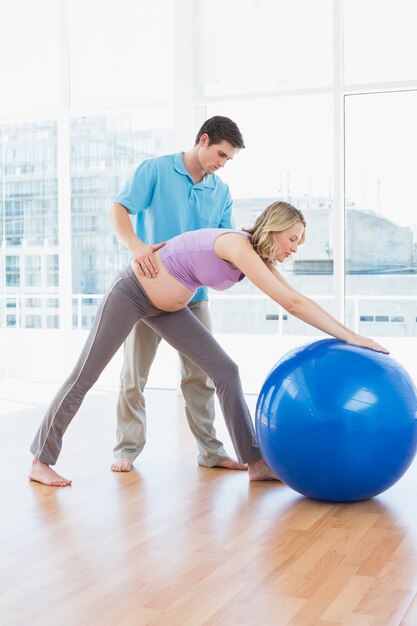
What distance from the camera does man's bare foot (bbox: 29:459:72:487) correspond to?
11.0 feet

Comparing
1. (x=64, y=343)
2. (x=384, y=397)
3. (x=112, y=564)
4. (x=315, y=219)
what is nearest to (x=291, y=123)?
(x=315, y=219)

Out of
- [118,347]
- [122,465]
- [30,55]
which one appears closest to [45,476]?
[122,465]

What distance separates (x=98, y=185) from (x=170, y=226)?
10.1 feet

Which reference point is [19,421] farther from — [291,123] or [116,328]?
[291,123]

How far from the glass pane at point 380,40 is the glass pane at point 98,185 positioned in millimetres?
1609

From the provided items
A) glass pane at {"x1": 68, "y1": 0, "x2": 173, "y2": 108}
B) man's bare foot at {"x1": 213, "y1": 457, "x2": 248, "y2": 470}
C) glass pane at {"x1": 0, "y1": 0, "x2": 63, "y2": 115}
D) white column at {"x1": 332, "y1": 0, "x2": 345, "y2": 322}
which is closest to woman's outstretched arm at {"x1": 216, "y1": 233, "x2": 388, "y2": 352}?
man's bare foot at {"x1": 213, "y1": 457, "x2": 248, "y2": 470}

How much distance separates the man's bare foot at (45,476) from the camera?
3365 mm

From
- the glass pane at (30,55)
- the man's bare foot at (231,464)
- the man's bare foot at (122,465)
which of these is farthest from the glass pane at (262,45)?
the man's bare foot at (122,465)

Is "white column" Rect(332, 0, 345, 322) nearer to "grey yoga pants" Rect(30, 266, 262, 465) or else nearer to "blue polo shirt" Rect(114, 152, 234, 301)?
"blue polo shirt" Rect(114, 152, 234, 301)

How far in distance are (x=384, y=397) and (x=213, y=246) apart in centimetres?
79

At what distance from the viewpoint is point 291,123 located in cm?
580

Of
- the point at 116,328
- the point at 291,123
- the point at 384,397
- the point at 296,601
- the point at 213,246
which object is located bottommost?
the point at 296,601

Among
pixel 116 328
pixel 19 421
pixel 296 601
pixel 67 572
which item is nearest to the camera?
pixel 296 601

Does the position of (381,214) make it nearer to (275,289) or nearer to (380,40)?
(380,40)
